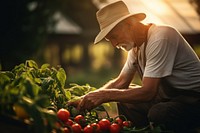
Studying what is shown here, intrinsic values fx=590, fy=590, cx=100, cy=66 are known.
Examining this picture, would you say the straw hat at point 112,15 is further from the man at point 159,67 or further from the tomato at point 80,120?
the tomato at point 80,120

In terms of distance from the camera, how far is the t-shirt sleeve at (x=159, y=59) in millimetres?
4742

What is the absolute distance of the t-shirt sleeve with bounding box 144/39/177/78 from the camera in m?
4.74

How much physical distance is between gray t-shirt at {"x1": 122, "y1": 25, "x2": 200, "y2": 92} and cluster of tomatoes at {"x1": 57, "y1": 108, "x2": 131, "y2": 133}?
534mm

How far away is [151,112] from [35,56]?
10.9 metres

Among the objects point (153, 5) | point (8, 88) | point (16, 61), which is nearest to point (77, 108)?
point (8, 88)

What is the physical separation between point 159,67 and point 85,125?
2.62ft

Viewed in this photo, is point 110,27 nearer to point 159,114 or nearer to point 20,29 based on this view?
point 159,114

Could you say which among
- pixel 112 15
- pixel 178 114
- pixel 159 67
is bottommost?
pixel 178 114

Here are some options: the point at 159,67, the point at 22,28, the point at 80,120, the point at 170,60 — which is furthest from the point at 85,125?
the point at 22,28

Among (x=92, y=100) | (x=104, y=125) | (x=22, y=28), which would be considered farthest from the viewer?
(x=22, y=28)

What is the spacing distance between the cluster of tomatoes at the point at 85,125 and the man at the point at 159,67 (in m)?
0.28

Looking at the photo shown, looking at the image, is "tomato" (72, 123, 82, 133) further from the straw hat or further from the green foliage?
the straw hat

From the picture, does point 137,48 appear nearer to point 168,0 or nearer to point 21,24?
point 21,24

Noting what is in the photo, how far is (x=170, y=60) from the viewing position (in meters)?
4.86
